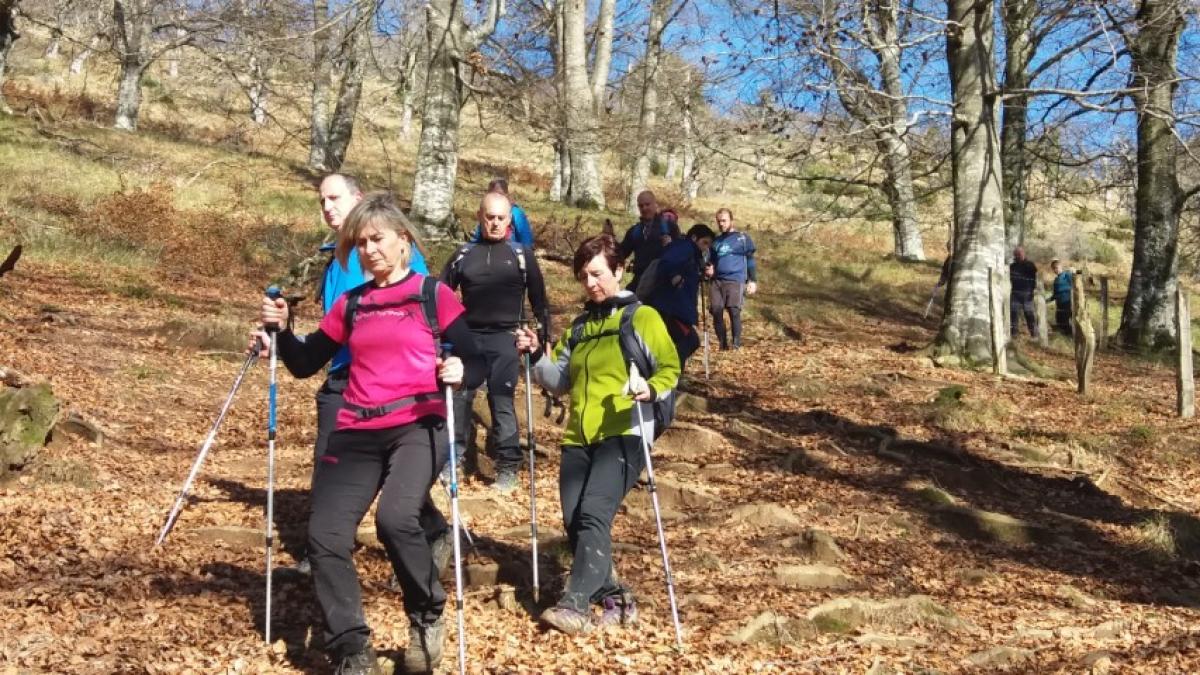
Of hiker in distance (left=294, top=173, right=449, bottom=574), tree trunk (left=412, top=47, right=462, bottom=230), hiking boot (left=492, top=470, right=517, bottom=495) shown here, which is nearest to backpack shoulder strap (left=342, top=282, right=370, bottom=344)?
hiker in distance (left=294, top=173, right=449, bottom=574)

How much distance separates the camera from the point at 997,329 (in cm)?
1344

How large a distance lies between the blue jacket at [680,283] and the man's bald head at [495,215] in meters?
1.91

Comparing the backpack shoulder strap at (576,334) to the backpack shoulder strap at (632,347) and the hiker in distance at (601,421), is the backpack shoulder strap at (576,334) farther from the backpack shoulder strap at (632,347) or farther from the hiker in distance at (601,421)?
the backpack shoulder strap at (632,347)

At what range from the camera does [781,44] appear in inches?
512

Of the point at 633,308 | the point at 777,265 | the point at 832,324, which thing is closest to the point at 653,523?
the point at 633,308

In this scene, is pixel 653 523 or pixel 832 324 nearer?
pixel 653 523

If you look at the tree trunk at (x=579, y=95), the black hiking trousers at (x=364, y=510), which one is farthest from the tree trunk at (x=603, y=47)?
the black hiking trousers at (x=364, y=510)

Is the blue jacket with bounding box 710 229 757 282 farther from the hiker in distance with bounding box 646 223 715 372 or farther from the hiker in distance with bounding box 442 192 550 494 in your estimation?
the hiker in distance with bounding box 442 192 550 494

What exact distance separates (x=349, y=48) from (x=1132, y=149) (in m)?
13.0

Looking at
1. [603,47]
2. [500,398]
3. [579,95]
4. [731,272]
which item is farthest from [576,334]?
[603,47]

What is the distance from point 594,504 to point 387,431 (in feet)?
4.26

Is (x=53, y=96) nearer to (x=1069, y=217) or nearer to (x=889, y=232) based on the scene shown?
(x=889, y=232)

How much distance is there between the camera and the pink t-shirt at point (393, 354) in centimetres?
439

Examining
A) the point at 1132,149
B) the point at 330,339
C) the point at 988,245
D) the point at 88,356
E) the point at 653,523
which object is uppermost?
the point at 1132,149
